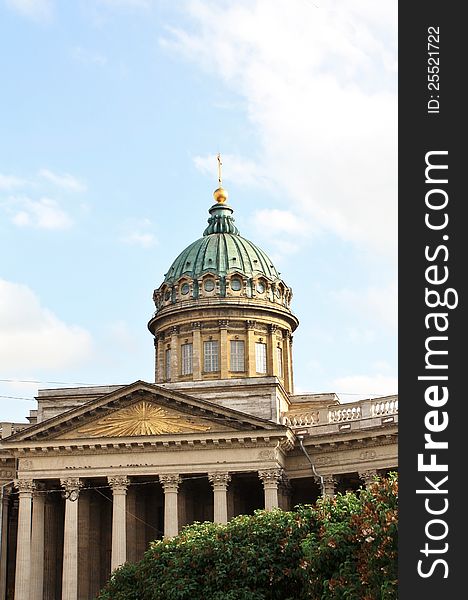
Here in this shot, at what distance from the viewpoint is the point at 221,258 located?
71125 millimetres

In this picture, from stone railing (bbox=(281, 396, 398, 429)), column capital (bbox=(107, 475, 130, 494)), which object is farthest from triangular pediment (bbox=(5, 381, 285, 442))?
stone railing (bbox=(281, 396, 398, 429))

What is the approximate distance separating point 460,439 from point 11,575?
163ft

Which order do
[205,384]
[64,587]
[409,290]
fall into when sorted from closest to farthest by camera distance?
1. [409,290]
2. [64,587]
3. [205,384]

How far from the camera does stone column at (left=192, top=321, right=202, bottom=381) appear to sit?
66.6 m

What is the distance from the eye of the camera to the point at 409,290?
1526 cm

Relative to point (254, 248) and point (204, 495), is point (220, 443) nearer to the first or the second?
point (204, 495)

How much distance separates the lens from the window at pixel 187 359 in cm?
6756

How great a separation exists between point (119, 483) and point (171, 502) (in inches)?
114

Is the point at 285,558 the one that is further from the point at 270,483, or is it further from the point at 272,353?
the point at 272,353

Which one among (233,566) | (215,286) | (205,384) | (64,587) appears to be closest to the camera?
(233,566)

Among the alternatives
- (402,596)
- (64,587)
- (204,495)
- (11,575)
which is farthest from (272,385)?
(402,596)

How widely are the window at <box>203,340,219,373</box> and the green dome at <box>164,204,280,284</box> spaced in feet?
16.2

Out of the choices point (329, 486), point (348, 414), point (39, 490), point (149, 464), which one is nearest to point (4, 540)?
point (39, 490)

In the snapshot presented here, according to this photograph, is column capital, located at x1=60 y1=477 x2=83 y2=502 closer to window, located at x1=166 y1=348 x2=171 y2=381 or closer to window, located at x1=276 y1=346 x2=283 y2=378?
window, located at x1=166 y1=348 x2=171 y2=381
